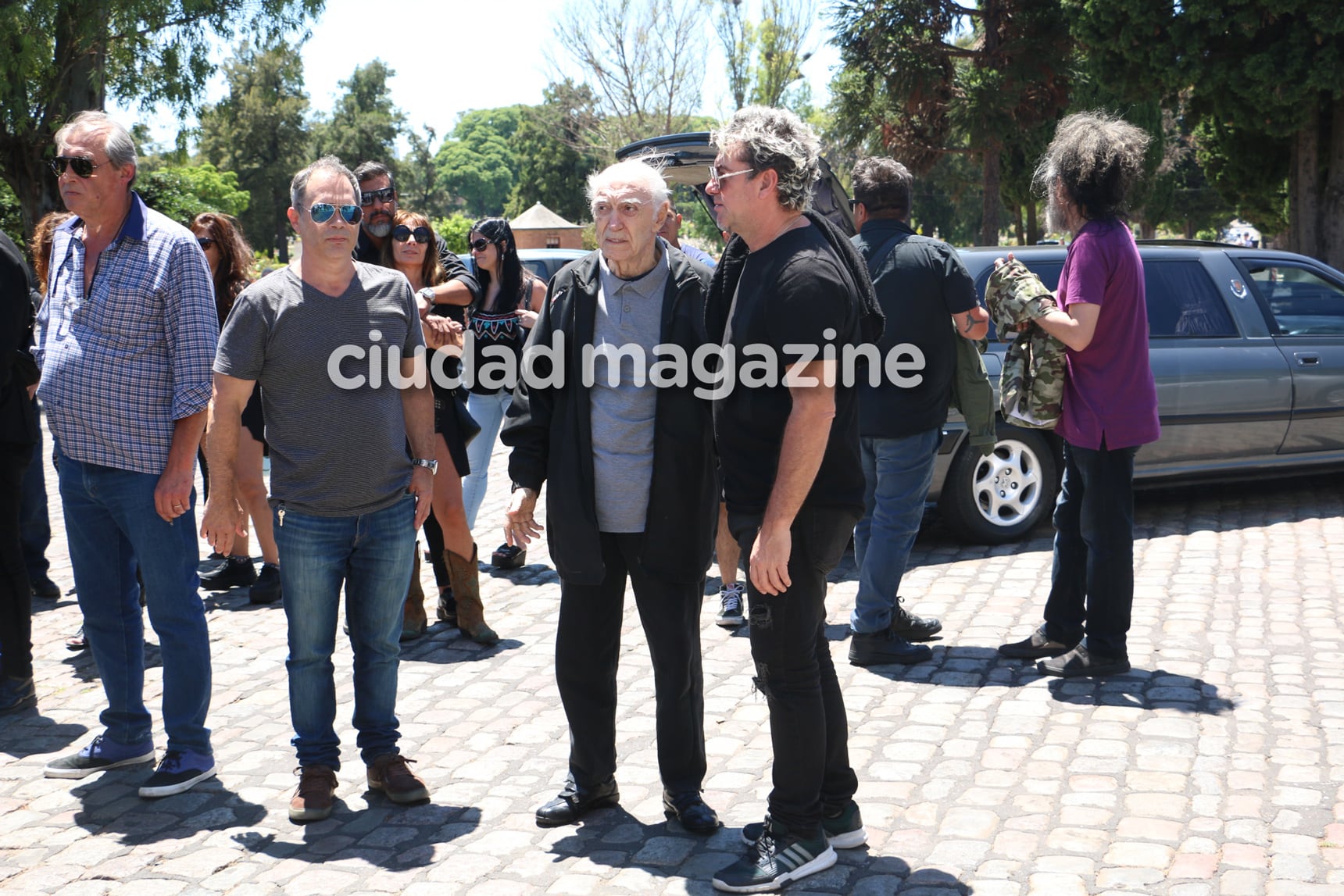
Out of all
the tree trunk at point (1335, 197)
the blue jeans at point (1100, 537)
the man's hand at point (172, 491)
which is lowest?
the blue jeans at point (1100, 537)

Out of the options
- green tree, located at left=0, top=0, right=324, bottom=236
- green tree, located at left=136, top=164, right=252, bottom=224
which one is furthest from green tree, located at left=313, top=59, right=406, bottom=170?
green tree, located at left=0, top=0, right=324, bottom=236

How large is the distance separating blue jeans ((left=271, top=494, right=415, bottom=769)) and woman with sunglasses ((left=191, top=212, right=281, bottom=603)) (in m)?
1.84

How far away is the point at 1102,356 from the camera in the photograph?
4773mm

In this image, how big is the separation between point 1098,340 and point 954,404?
0.96 metres

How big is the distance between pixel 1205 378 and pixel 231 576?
226 inches

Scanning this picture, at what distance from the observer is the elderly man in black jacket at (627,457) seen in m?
3.55

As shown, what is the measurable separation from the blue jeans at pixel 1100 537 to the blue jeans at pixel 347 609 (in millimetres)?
2589

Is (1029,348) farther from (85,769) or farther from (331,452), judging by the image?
(85,769)

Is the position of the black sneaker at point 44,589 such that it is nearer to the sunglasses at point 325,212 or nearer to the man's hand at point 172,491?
the man's hand at point 172,491

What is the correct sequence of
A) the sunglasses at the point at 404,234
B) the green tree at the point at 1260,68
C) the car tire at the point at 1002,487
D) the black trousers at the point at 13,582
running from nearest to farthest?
the black trousers at the point at 13,582 < the sunglasses at the point at 404,234 < the car tire at the point at 1002,487 < the green tree at the point at 1260,68

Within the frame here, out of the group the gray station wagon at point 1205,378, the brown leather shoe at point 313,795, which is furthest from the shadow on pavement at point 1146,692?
the brown leather shoe at point 313,795

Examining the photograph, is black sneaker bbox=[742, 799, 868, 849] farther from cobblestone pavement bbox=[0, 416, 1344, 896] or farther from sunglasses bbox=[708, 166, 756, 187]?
sunglasses bbox=[708, 166, 756, 187]

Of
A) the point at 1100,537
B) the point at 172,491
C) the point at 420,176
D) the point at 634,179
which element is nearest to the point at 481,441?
the point at 172,491

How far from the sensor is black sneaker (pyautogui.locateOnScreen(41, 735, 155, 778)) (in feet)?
13.9
